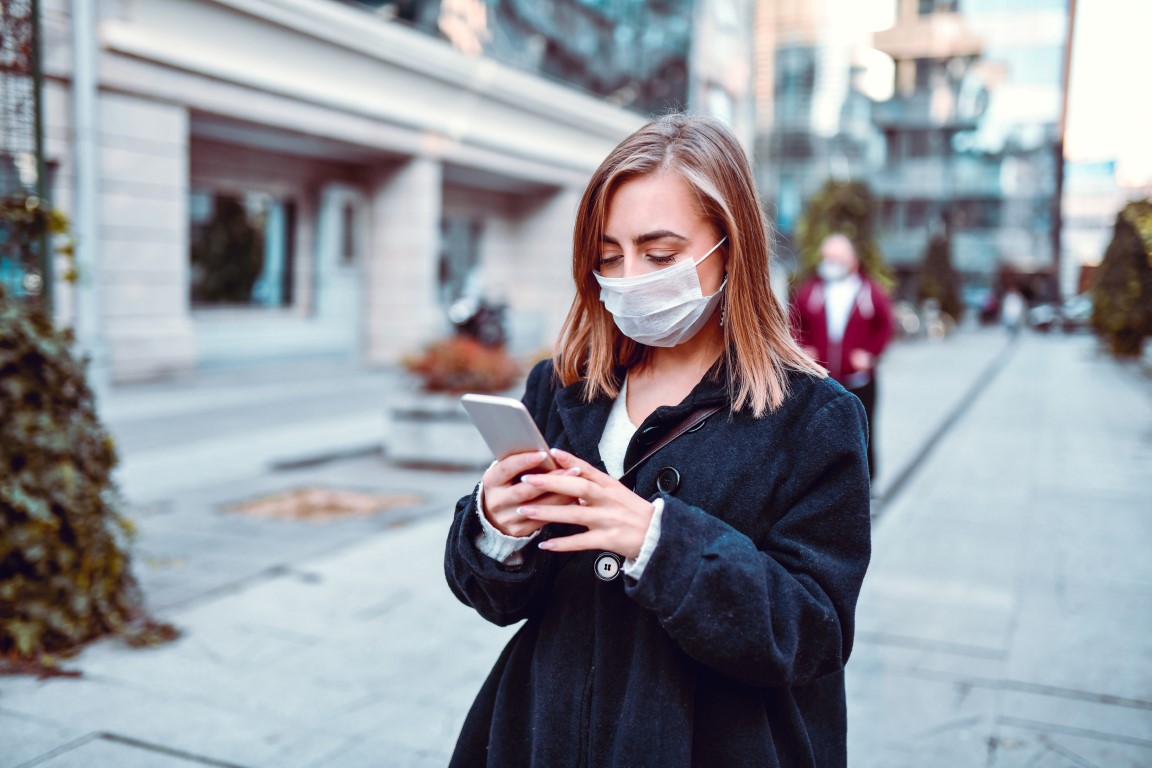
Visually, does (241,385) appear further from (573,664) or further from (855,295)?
(573,664)

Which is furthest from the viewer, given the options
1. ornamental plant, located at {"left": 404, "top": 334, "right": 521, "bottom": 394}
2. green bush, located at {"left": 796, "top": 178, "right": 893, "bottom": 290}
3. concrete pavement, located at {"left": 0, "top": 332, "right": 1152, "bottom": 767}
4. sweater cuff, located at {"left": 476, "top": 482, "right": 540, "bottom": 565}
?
green bush, located at {"left": 796, "top": 178, "right": 893, "bottom": 290}

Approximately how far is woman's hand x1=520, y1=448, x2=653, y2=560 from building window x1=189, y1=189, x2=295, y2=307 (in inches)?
635

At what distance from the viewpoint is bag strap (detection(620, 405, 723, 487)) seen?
1694mm

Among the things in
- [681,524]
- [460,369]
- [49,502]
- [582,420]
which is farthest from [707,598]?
[460,369]

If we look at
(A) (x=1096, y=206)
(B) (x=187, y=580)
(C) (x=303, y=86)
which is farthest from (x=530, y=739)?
(A) (x=1096, y=206)

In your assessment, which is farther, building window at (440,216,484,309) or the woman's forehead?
building window at (440,216,484,309)

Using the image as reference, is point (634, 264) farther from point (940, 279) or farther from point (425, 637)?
point (940, 279)

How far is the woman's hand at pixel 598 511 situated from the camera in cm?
146

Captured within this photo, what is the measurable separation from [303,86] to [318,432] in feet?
23.8

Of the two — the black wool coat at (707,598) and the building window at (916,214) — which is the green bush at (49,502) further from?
the building window at (916,214)

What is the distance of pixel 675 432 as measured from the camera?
5.59 feet

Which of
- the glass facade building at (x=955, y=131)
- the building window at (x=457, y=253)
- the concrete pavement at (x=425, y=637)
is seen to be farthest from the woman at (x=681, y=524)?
the glass facade building at (x=955, y=131)

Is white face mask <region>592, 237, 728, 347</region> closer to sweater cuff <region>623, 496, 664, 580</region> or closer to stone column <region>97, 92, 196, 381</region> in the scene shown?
sweater cuff <region>623, 496, 664, 580</region>

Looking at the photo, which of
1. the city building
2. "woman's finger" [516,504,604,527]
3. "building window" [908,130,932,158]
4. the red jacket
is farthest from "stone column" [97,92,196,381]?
"building window" [908,130,932,158]
